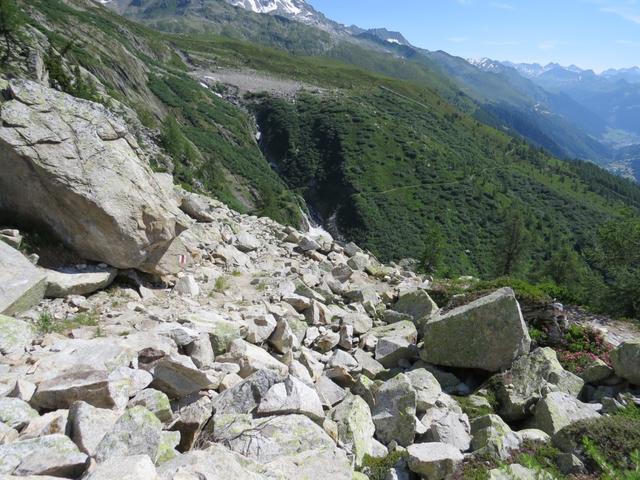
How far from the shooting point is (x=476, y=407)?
1167 centimetres

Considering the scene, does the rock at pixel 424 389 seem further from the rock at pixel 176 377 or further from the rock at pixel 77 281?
the rock at pixel 77 281

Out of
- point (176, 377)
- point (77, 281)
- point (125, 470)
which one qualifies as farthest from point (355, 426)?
point (77, 281)

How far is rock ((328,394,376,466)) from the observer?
339 inches

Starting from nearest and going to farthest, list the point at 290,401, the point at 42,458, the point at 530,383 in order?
the point at 42,458
the point at 290,401
the point at 530,383

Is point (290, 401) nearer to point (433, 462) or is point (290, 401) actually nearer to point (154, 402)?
point (154, 402)

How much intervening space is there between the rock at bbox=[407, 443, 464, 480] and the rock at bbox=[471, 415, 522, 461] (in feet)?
2.43

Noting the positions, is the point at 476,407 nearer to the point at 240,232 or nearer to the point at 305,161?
the point at 240,232

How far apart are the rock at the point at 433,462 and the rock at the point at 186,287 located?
8858 mm

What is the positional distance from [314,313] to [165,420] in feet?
26.2

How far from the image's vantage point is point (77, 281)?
37.3 ft

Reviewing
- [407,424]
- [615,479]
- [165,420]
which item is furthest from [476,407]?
[165,420]

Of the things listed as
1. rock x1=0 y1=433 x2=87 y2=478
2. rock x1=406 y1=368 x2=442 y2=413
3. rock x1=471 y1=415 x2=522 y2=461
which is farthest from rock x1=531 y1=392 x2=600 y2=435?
rock x1=0 y1=433 x2=87 y2=478

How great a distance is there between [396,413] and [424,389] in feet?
5.61

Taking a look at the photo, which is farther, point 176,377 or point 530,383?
point 530,383
